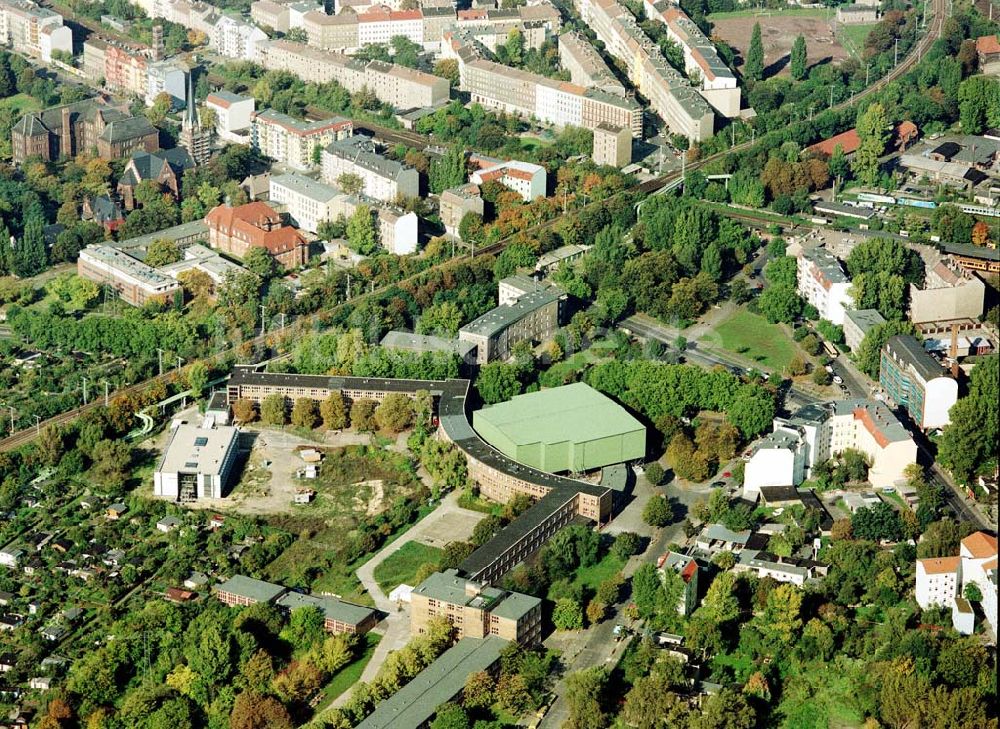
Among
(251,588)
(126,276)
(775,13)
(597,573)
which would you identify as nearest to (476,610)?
(597,573)

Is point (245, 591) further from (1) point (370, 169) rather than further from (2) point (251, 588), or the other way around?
(1) point (370, 169)

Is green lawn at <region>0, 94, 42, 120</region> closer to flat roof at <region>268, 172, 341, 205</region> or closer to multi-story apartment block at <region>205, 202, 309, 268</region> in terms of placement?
flat roof at <region>268, 172, 341, 205</region>

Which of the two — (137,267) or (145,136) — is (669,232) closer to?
(137,267)

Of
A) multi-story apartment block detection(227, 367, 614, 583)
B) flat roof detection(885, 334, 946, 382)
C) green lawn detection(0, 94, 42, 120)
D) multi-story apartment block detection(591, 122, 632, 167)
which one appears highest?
multi-story apartment block detection(591, 122, 632, 167)

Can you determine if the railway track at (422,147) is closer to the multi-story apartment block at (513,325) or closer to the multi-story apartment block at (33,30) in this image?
the multi-story apartment block at (513,325)

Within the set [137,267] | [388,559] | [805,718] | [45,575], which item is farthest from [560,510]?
[137,267]

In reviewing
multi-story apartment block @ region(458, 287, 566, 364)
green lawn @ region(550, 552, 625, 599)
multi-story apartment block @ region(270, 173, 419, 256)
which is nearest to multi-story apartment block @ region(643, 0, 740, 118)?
multi-story apartment block @ region(270, 173, 419, 256)
